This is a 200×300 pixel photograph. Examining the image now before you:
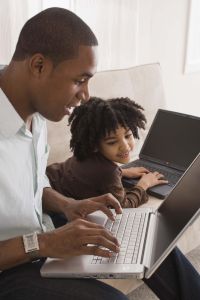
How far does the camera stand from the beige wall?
2.85 meters

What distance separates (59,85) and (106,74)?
91 cm

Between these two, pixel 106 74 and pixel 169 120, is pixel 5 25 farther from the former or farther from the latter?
pixel 169 120

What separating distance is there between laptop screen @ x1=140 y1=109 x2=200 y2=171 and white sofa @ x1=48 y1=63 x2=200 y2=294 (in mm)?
217

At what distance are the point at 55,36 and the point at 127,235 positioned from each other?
0.56 m

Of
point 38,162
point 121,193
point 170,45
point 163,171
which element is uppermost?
point 38,162

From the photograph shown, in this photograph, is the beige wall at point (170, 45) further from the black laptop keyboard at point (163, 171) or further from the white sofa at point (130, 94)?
the black laptop keyboard at point (163, 171)

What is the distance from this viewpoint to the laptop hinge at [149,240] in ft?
3.19

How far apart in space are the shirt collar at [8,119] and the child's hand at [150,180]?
0.63 metres

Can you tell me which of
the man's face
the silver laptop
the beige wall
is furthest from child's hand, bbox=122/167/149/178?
the beige wall

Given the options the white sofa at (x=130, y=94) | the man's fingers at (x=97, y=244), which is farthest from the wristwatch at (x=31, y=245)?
the white sofa at (x=130, y=94)

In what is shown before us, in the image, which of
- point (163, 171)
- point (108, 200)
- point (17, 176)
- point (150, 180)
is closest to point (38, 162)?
point (17, 176)

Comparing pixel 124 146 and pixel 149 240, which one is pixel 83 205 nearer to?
pixel 149 240

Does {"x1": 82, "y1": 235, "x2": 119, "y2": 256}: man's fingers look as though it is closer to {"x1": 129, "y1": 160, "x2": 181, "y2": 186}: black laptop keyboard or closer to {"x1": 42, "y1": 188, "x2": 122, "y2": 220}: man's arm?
{"x1": 42, "y1": 188, "x2": 122, "y2": 220}: man's arm

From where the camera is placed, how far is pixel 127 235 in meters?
1.11
